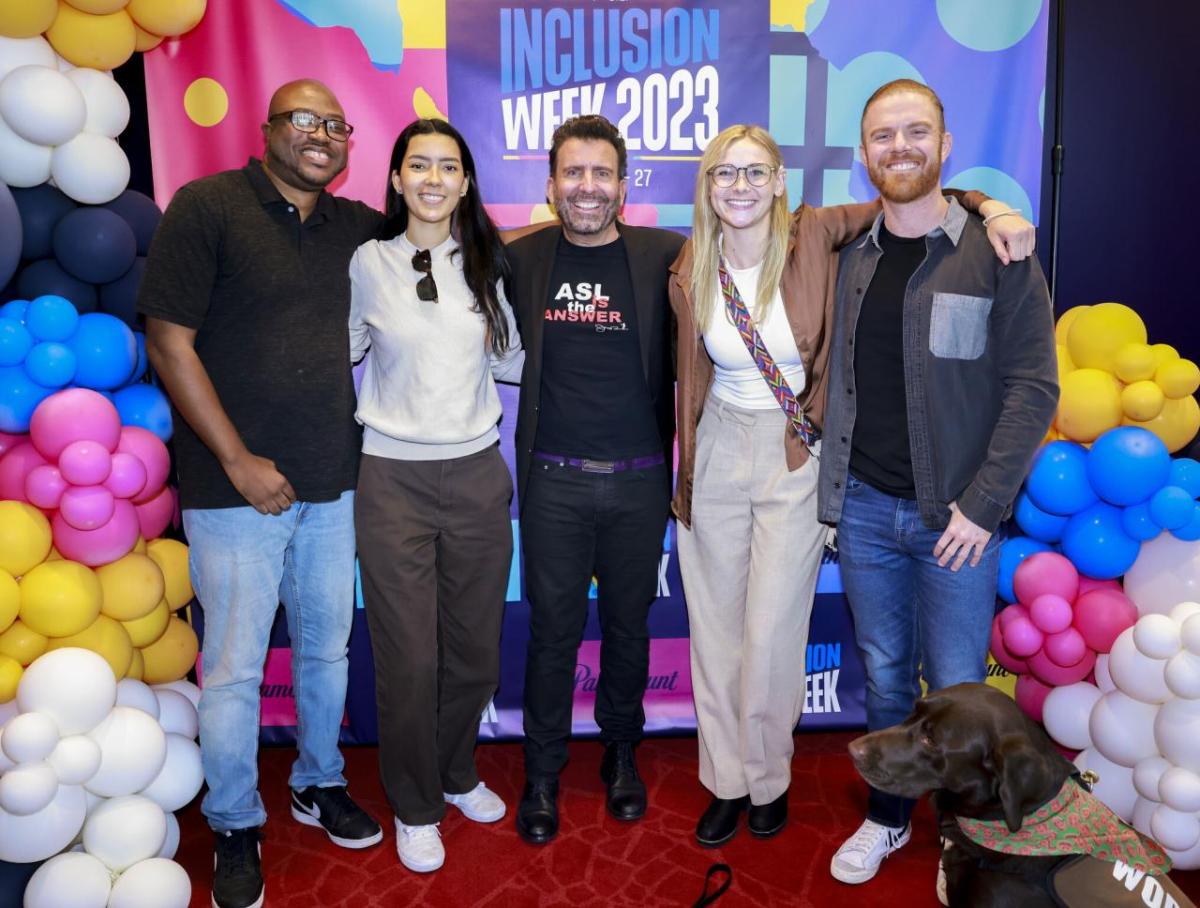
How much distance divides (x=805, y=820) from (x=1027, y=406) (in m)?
1.45

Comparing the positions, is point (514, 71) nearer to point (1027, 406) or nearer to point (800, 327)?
point (800, 327)

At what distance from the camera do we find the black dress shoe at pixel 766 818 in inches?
Answer: 113

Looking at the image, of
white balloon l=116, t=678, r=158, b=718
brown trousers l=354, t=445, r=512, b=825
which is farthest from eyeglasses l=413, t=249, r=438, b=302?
white balloon l=116, t=678, r=158, b=718

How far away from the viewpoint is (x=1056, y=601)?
288cm

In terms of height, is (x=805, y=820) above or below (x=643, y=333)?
below

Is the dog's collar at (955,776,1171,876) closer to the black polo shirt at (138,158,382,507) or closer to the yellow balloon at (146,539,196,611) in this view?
the black polo shirt at (138,158,382,507)

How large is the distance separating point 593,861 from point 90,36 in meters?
2.70

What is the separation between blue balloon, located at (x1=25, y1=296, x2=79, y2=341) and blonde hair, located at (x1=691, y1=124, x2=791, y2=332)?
1.65m

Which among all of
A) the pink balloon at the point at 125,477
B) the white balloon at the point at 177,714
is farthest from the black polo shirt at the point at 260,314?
the white balloon at the point at 177,714

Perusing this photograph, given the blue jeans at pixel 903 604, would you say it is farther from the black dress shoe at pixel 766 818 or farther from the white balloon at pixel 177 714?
the white balloon at pixel 177 714

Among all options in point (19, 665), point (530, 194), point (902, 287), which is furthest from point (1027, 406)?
point (19, 665)

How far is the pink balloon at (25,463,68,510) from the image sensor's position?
253 cm

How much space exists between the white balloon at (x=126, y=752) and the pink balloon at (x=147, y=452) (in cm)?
60

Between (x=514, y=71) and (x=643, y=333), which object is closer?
(x=643, y=333)
